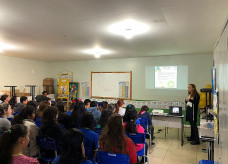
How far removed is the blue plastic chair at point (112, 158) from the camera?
180 cm

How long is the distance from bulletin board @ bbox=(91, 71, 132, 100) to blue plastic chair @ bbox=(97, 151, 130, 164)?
543 centimetres

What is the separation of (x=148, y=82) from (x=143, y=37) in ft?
10.5

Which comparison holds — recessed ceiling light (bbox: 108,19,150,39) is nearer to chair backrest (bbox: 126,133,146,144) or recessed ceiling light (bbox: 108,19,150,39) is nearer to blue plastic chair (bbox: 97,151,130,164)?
chair backrest (bbox: 126,133,146,144)

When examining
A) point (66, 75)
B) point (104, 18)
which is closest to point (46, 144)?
point (104, 18)

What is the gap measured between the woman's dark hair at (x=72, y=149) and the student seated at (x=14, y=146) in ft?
0.94

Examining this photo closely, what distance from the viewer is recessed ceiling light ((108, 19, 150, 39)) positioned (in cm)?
312

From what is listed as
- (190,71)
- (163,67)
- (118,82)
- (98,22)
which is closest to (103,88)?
(118,82)

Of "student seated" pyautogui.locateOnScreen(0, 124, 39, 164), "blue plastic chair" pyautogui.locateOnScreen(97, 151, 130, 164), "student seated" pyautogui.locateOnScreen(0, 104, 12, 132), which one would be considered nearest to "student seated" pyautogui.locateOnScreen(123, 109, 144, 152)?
"blue plastic chair" pyautogui.locateOnScreen(97, 151, 130, 164)

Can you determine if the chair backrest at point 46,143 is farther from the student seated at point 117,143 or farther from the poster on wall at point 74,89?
the poster on wall at point 74,89

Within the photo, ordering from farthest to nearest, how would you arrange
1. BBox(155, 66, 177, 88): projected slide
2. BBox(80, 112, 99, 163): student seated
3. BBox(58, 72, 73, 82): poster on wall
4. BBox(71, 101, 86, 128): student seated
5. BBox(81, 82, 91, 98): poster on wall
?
BBox(58, 72, 73, 82): poster on wall < BBox(81, 82, 91, 98): poster on wall < BBox(155, 66, 177, 88): projected slide < BBox(71, 101, 86, 128): student seated < BBox(80, 112, 99, 163): student seated

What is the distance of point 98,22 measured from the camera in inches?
122

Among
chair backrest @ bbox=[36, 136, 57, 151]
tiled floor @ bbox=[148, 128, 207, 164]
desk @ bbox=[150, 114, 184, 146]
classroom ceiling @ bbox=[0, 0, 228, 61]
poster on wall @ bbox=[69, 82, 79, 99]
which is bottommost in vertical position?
tiled floor @ bbox=[148, 128, 207, 164]

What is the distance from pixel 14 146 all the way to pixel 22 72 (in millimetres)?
7122

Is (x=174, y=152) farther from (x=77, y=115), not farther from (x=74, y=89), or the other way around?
(x=74, y=89)
